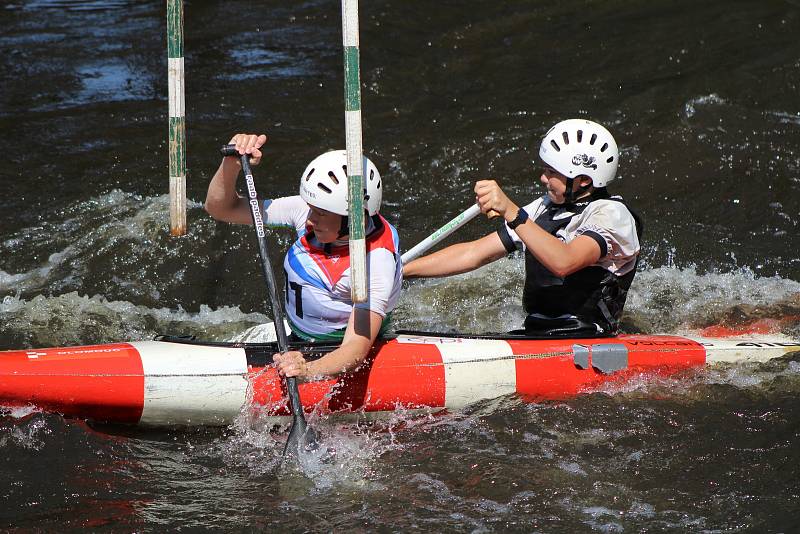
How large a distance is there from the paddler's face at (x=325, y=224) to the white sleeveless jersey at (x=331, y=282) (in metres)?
0.06

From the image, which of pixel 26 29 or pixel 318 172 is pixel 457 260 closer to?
pixel 318 172

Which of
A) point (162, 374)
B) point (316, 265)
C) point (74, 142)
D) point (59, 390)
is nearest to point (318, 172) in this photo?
point (316, 265)

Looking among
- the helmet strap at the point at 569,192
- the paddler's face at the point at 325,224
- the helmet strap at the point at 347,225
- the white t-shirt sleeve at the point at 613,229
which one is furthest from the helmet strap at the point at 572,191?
the paddler's face at the point at 325,224

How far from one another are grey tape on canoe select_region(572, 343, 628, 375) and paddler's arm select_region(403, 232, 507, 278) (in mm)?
802

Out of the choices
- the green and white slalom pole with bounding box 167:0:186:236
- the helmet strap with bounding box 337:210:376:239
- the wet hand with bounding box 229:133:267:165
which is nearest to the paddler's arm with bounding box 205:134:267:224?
the wet hand with bounding box 229:133:267:165

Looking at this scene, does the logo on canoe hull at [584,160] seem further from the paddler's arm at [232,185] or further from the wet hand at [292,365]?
the wet hand at [292,365]

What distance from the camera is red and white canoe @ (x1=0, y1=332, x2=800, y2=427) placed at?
4812 millimetres

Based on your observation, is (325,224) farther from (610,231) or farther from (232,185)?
(610,231)

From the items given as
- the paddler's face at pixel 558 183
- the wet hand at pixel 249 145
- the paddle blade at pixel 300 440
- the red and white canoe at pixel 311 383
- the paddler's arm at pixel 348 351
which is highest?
the wet hand at pixel 249 145

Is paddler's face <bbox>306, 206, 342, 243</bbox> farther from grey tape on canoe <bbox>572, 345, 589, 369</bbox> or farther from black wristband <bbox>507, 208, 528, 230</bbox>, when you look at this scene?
grey tape on canoe <bbox>572, 345, 589, 369</bbox>

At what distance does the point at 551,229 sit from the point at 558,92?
4726 millimetres

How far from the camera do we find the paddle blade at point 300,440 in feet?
15.6

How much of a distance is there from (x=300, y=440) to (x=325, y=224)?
0.99m

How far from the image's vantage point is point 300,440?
15.6ft
